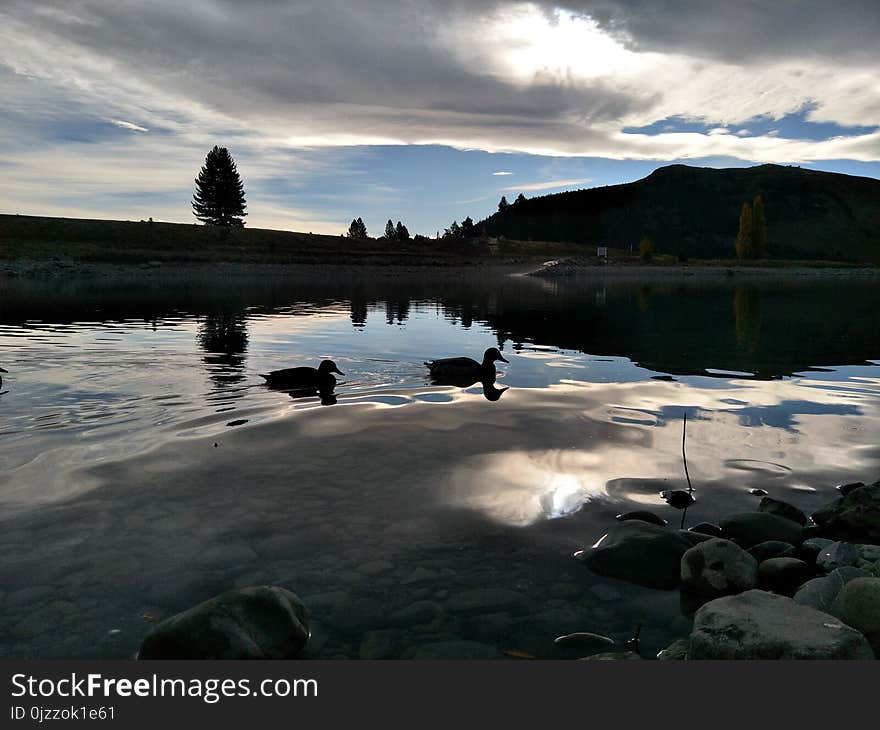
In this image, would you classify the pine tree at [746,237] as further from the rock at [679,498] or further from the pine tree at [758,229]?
the rock at [679,498]

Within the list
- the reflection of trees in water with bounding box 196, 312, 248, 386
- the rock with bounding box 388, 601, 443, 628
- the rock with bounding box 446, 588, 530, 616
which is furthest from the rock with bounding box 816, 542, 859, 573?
the reflection of trees in water with bounding box 196, 312, 248, 386

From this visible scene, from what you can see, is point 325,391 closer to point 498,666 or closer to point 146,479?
point 146,479

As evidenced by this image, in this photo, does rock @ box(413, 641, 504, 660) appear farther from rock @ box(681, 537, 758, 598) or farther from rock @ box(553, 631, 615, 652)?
rock @ box(681, 537, 758, 598)

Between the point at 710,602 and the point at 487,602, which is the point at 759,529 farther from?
the point at 487,602

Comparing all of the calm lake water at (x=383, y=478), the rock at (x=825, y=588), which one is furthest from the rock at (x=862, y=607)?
the calm lake water at (x=383, y=478)

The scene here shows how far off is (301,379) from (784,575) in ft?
36.0

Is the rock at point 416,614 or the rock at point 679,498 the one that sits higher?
the rock at point 679,498

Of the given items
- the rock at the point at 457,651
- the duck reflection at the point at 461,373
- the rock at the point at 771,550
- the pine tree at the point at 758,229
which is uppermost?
the pine tree at the point at 758,229

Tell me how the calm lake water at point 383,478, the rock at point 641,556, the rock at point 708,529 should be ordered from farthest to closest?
1. the rock at point 708,529
2. the rock at point 641,556
3. the calm lake water at point 383,478

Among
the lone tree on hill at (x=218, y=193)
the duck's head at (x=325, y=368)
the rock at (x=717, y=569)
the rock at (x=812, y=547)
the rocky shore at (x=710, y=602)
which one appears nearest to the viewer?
the rocky shore at (x=710, y=602)

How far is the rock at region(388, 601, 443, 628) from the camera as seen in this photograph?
5.32 meters

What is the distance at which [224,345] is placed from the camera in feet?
73.4

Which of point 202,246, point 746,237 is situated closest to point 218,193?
point 202,246

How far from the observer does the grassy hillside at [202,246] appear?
9256cm
